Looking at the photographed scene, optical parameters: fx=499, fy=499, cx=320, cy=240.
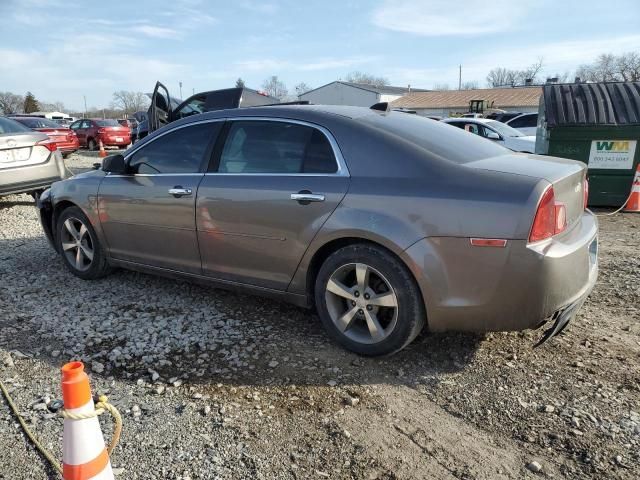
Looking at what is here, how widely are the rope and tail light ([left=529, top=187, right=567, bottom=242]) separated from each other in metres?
2.12

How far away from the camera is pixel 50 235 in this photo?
5.12 metres

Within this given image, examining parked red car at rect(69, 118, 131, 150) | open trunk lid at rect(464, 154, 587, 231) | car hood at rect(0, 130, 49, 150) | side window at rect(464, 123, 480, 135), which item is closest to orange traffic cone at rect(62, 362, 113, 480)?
open trunk lid at rect(464, 154, 587, 231)

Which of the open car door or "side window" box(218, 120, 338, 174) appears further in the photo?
the open car door

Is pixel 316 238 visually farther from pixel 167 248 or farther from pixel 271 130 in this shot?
pixel 167 248

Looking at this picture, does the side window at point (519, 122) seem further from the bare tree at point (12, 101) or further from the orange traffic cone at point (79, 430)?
the bare tree at point (12, 101)

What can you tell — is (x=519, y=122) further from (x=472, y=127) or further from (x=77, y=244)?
(x=77, y=244)

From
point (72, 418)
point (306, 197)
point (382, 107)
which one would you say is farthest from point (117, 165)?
point (72, 418)

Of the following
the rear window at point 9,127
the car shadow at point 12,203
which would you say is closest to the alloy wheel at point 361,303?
the rear window at point 9,127

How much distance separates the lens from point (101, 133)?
2014 cm

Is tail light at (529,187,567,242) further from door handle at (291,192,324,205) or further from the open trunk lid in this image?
door handle at (291,192,324,205)

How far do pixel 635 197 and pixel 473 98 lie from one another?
156 ft

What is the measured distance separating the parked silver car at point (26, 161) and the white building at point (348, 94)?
5144 centimetres

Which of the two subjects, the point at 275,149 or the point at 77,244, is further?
the point at 77,244

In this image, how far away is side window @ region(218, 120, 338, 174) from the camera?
329 cm
